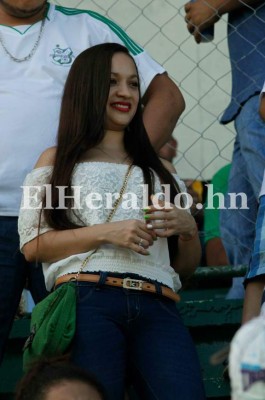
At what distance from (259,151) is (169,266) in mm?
988

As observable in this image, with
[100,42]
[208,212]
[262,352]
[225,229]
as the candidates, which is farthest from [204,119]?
[262,352]

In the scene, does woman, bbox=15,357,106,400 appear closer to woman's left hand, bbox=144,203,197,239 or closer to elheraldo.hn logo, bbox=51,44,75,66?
woman's left hand, bbox=144,203,197,239

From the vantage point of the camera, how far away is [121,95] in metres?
3.87

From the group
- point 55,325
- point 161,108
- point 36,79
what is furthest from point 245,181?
point 55,325

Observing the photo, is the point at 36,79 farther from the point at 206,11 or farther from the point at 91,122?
the point at 206,11

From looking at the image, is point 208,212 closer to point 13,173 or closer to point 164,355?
point 13,173

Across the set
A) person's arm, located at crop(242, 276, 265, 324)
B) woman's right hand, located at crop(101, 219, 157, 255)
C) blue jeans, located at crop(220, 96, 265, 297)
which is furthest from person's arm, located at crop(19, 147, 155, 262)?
blue jeans, located at crop(220, 96, 265, 297)

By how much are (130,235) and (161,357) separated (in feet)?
1.36

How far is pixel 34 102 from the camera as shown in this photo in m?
4.01

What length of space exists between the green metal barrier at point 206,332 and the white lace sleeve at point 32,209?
90 centimetres

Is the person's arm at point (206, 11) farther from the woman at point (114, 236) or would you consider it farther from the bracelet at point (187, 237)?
the bracelet at point (187, 237)

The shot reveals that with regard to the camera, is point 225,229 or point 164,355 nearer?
point 164,355

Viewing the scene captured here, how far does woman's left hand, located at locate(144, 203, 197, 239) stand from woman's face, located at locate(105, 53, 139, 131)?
46 cm

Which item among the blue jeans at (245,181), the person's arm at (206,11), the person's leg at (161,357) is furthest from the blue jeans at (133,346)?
the person's arm at (206,11)
